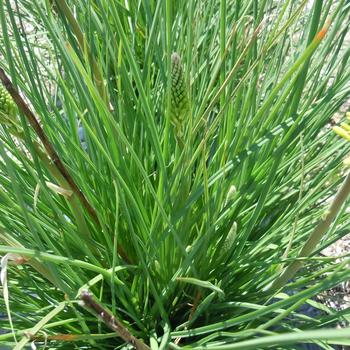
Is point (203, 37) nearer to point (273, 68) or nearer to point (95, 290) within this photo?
point (273, 68)

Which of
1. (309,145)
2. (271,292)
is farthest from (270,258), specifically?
(309,145)

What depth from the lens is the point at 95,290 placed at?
72 cm

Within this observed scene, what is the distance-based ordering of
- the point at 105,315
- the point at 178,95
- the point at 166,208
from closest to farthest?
the point at 105,315 < the point at 178,95 < the point at 166,208

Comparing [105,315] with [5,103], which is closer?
[105,315]

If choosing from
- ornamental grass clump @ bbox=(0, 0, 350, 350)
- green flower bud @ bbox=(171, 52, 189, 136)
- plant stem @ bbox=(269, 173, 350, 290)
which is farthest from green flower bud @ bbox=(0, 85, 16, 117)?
plant stem @ bbox=(269, 173, 350, 290)

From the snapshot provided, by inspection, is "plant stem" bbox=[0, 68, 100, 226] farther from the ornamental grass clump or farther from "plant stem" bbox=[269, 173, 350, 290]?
"plant stem" bbox=[269, 173, 350, 290]

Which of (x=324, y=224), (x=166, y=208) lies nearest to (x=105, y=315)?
(x=324, y=224)

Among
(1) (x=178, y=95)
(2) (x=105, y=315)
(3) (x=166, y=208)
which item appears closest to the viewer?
(2) (x=105, y=315)

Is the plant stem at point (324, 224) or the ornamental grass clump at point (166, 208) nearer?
the plant stem at point (324, 224)

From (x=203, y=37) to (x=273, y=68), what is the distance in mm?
211

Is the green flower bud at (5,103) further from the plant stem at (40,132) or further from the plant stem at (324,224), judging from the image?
the plant stem at (324,224)

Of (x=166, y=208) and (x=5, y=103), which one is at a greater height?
(x=5, y=103)

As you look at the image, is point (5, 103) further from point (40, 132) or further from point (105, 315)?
point (105, 315)

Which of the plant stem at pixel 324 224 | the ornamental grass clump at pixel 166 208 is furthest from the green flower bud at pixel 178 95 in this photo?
the plant stem at pixel 324 224
